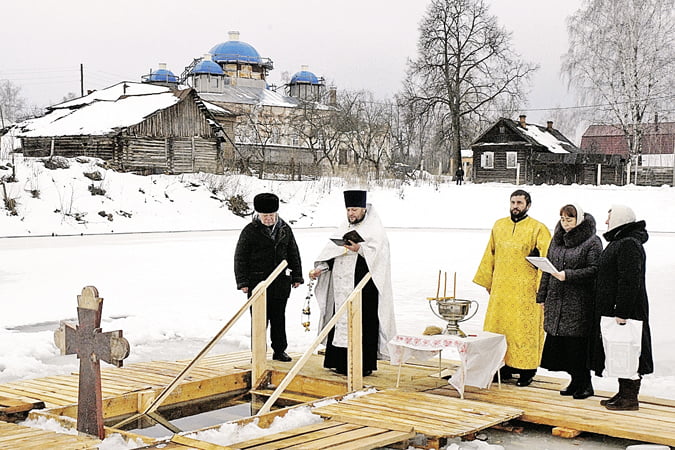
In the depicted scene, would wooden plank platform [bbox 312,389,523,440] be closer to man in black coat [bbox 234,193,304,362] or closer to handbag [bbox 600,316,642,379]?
handbag [bbox 600,316,642,379]

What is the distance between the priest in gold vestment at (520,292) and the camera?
7156mm

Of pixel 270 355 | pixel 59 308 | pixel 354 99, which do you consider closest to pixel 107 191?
pixel 59 308

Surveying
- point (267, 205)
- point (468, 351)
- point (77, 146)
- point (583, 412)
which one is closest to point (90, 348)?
point (468, 351)

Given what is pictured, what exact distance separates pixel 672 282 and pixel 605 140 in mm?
42530

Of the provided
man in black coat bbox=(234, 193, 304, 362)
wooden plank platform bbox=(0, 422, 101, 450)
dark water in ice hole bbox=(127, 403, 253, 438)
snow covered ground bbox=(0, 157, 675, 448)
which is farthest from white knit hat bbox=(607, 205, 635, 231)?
wooden plank platform bbox=(0, 422, 101, 450)

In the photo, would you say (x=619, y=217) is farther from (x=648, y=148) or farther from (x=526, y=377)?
(x=648, y=148)

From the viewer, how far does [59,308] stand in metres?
11.7

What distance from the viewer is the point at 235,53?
59594mm

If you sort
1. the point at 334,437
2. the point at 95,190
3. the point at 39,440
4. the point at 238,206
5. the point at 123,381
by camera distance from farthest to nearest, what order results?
the point at 238,206 < the point at 95,190 < the point at 123,381 < the point at 334,437 < the point at 39,440

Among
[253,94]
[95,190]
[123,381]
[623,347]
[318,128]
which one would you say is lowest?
[123,381]

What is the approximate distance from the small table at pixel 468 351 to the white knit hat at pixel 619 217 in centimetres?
125

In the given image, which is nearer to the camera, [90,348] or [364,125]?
[90,348]

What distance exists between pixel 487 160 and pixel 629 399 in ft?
131

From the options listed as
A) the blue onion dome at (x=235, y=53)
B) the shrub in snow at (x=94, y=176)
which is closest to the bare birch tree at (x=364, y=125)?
the blue onion dome at (x=235, y=53)
